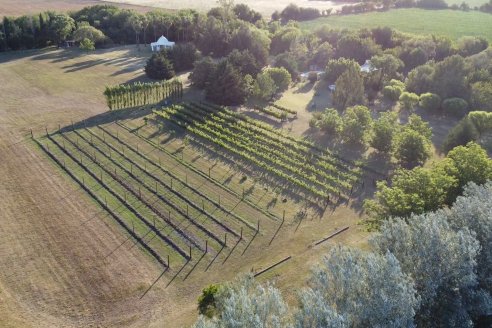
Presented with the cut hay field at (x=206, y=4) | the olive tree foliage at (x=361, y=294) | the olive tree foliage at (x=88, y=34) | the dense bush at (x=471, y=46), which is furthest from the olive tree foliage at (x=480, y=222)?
the cut hay field at (x=206, y=4)

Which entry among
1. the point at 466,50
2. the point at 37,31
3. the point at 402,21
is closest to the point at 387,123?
the point at 466,50

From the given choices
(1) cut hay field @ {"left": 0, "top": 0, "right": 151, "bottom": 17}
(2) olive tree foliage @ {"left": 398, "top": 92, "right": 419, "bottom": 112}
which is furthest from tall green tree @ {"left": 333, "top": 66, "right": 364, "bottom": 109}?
(1) cut hay field @ {"left": 0, "top": 0, "right": 151, "bottom": 17}

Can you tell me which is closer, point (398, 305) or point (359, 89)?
point (398, 305)

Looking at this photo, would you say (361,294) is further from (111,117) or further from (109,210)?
(111,117)

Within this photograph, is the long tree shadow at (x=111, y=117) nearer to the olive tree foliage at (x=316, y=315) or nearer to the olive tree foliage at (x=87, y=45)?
the olive tree foliage at (x=87, y=45)

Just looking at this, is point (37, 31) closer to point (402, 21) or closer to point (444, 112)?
point (444, 112)

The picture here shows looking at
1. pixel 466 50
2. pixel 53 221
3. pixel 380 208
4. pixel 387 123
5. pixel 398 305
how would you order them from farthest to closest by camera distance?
pixel 466 50 < pixel 387 123 < pixel 53 221 < pixel 380 208 < pixel 398 305

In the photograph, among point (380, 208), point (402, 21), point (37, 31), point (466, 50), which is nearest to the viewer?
point (380, 208)
